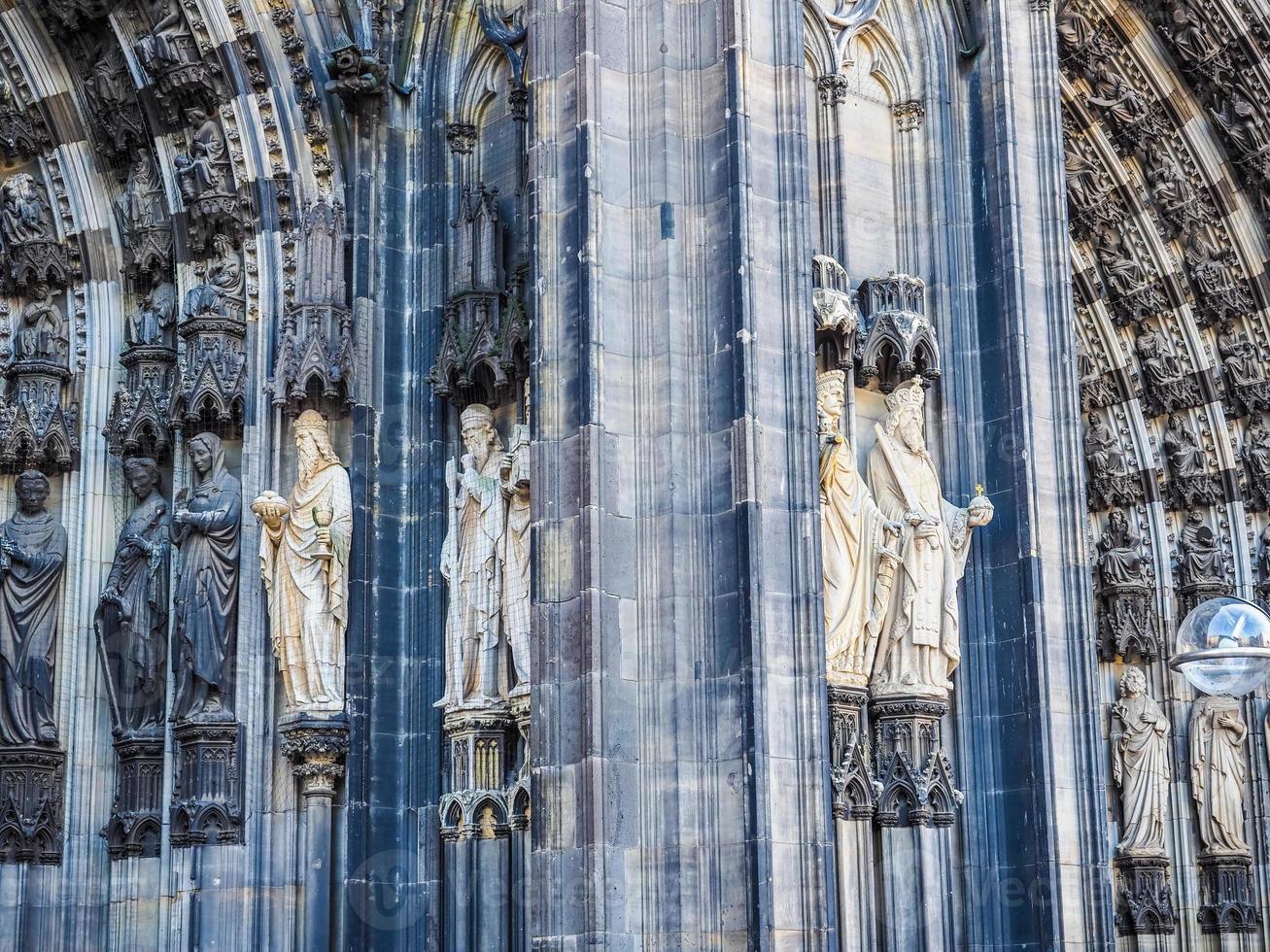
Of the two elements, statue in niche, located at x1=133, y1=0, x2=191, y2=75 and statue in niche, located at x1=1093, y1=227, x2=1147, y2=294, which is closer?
statue in niche, located at x1=133, y1=0, x2=191, y2=75

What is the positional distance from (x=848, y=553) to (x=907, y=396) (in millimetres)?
1239

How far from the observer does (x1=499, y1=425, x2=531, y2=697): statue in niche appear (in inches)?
542

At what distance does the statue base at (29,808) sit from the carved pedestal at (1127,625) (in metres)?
10.2

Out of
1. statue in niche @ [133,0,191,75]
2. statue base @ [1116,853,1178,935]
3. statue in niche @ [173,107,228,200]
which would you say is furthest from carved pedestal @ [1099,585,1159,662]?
statue in niche @ [133,0,191,75]

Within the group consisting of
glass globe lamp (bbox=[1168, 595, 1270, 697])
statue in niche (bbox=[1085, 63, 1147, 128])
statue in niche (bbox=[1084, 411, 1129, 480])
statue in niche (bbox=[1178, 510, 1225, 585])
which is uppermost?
statue in niche (bbox=[1085, 63, 1147, 128])

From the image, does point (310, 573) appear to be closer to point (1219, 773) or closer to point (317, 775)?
point (317, 775)

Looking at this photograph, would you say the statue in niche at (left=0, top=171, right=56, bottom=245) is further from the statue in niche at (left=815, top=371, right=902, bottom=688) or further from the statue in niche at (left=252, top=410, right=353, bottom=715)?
the statue in niche at (left=815, top=371, right=902, bottom=688)

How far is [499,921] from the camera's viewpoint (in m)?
13.7

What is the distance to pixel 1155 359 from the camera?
21422mm

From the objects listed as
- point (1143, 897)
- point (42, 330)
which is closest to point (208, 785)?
point (42, 330)

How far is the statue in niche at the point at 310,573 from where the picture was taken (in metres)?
14.5

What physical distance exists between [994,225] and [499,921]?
18.8 ft

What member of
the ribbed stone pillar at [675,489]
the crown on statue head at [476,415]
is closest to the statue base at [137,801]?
the crown on statue head at [476,415]

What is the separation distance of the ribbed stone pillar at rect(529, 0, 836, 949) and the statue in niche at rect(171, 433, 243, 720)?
3.04 m
